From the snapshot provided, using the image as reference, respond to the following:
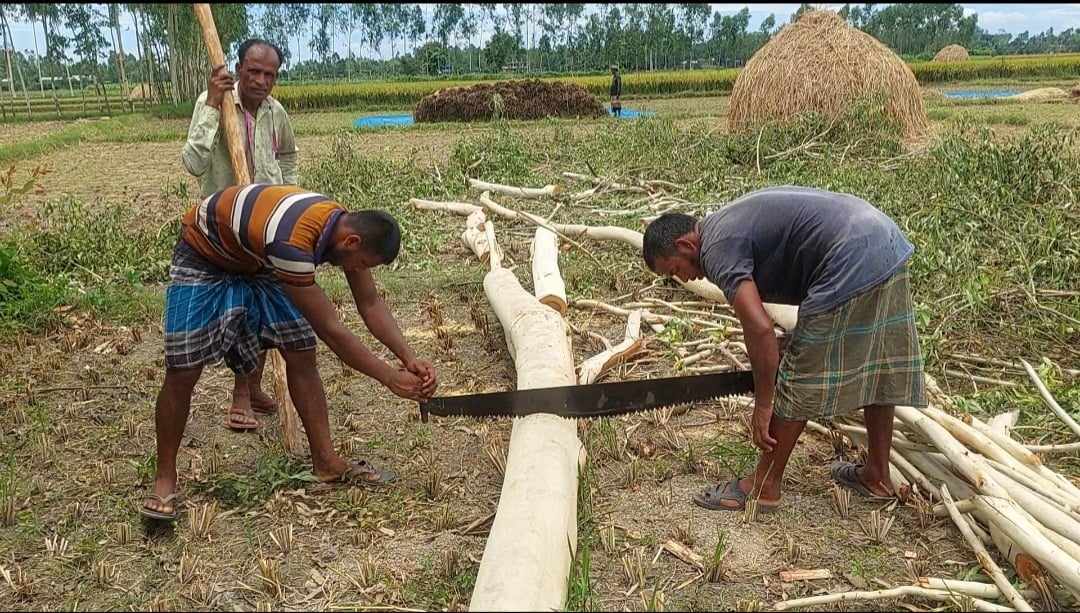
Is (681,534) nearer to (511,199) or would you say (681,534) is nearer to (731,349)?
(731,349)

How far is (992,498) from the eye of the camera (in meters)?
2.95

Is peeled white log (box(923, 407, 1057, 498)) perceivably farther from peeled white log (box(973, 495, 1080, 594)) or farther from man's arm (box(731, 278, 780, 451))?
man's arm (box(731, 278, 780, 451))

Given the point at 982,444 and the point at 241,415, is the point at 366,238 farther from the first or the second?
the point at 982,444

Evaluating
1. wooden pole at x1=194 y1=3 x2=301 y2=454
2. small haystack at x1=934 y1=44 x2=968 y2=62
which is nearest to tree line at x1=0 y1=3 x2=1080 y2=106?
small haystack at x1=934 y1=44 x2=968 y2=62

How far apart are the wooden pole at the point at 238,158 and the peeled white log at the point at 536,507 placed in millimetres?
1111

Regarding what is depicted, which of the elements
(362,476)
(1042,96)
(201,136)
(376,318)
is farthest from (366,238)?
(1042,96)

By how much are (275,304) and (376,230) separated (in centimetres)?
78

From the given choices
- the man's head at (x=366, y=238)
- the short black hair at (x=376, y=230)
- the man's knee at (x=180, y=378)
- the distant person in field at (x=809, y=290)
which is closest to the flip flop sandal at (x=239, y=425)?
the man's knee at (x=180, y=378)

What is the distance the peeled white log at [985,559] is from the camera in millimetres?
2605

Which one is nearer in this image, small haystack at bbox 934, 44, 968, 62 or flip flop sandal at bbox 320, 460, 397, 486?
flip flop sandal at bbox 320, 460, 397, 486

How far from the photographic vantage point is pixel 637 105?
2967cm

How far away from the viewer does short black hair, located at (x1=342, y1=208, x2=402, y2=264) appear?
2952 millimetres

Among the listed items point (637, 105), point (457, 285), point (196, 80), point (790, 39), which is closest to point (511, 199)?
point (457, 285)

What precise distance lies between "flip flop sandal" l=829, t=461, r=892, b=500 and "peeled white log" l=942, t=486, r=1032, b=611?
0.99 ft
